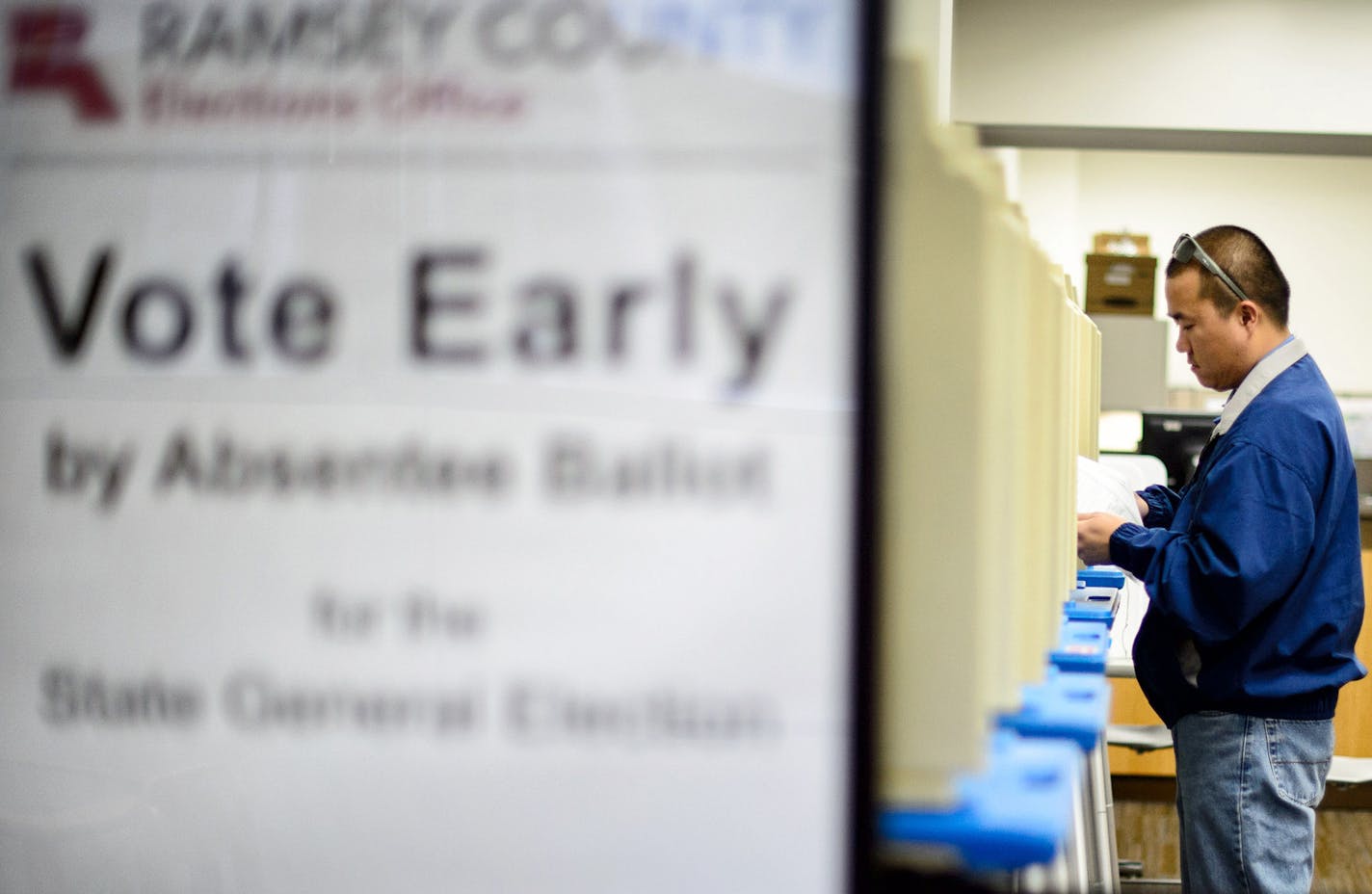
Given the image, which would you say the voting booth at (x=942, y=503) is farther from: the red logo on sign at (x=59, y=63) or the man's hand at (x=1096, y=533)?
the man's hand at (x=1096, y=533)

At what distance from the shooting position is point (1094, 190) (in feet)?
28.2

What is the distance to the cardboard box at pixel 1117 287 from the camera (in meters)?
5.86

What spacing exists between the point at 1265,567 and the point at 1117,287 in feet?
12.8

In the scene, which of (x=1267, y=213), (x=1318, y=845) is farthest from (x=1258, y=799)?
(x=1267, y=213)

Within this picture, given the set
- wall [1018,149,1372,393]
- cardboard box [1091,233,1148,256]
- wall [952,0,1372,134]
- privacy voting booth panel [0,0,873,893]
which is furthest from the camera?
wall [1018,149,1372,393]

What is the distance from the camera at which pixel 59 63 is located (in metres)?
1.00

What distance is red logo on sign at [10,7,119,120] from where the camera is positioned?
0.99m

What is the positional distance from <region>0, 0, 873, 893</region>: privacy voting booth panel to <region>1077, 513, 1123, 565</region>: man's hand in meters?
1.51

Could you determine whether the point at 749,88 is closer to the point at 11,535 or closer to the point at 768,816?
the point at 768,816

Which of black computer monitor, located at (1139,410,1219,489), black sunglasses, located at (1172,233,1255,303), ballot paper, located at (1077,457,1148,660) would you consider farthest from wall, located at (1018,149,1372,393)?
black sunglasses, located at (1172,233,1255,303)

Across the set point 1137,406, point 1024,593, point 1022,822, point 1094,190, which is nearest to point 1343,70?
point 1137,406

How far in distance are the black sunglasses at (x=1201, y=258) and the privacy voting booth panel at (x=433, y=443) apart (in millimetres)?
1707

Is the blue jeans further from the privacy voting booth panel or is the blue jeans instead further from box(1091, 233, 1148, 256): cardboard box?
box(1091, 233, 1148, 256): cardboard box

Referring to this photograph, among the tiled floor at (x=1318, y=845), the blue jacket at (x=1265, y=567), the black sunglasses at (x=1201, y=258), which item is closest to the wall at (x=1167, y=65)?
the tiled floor at (x=1318, y=845)
